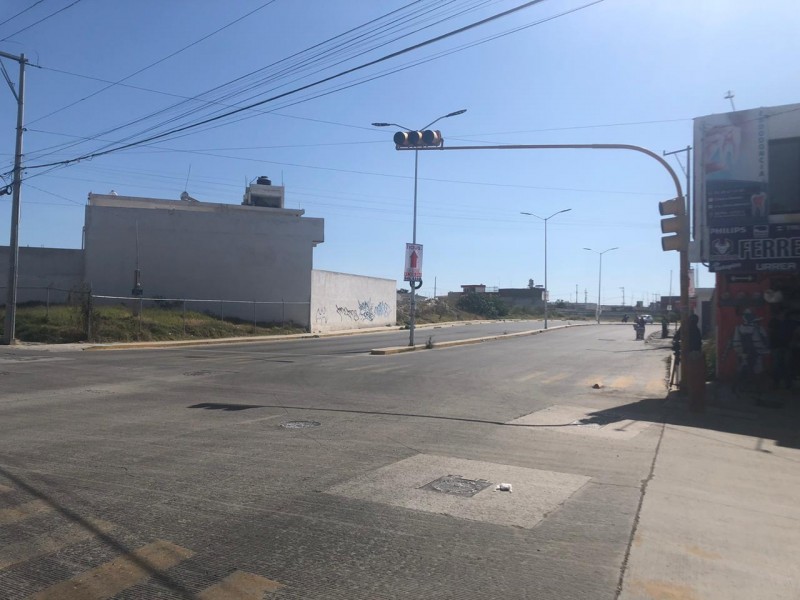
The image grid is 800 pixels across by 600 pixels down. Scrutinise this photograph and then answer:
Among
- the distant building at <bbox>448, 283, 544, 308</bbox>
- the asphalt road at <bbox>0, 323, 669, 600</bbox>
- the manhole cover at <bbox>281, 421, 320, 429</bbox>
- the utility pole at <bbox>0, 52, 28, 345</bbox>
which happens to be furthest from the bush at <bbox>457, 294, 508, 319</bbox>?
the manhole cover at <bbox>281, 421, 320, 429</bbox>

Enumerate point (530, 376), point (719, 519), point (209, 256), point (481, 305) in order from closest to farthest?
point (719, 519) → point (530, 376) → point (209, 256) → point (481, 305)

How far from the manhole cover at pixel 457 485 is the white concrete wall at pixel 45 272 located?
120ft

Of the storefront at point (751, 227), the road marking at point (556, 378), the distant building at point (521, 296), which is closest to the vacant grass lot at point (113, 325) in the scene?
the road marking at point (556, 378)

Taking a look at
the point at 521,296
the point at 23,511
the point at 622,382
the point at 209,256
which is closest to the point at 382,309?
the point at 209,256

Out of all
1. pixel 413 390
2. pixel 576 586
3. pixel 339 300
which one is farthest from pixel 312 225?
pixel 576 586

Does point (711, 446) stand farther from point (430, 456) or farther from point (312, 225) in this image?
point (312, 225)

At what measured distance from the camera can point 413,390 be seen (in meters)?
15.8

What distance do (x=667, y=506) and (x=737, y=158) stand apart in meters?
12.7

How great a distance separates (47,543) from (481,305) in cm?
8921

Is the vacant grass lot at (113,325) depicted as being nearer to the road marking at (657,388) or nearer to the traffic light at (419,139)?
the traffic light at (419,139)

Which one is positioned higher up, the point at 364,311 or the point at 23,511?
the point at 364,311

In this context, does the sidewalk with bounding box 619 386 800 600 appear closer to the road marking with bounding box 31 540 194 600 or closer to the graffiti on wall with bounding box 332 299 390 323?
the road marking with bounding box 31 540 194 600

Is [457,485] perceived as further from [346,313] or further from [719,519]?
[346,313]

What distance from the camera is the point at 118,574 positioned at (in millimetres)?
4762
